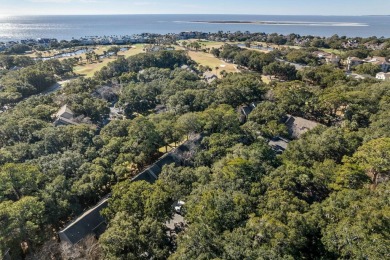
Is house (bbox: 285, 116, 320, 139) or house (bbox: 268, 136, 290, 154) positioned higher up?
house (bbox: 285, 116, 320, 139)

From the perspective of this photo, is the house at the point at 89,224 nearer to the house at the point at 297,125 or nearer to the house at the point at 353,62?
the house at the point at 297,125

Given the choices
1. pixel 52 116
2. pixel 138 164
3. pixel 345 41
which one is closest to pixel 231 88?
pixel 138 164

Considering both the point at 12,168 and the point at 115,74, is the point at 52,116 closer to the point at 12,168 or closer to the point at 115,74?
the point at 12,168

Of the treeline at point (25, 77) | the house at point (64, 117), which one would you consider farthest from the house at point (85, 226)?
the treeline at point (25, 77)

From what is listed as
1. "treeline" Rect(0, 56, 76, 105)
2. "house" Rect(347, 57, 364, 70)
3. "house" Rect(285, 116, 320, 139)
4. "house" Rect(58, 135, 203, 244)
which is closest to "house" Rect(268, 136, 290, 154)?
"house" Rect(285, 116, 320, 139)

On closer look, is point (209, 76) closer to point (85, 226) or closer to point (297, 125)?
point (297, 125)

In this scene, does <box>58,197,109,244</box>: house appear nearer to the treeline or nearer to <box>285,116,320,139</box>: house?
<box>285,116,320,139</box>: house

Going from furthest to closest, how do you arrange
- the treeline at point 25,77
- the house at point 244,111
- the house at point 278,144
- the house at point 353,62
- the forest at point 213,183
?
the house at point 353,62 < the treeline at point 25,77 < the house at point 244,111 < the house at point 278,144 < the forest at point 213,183
